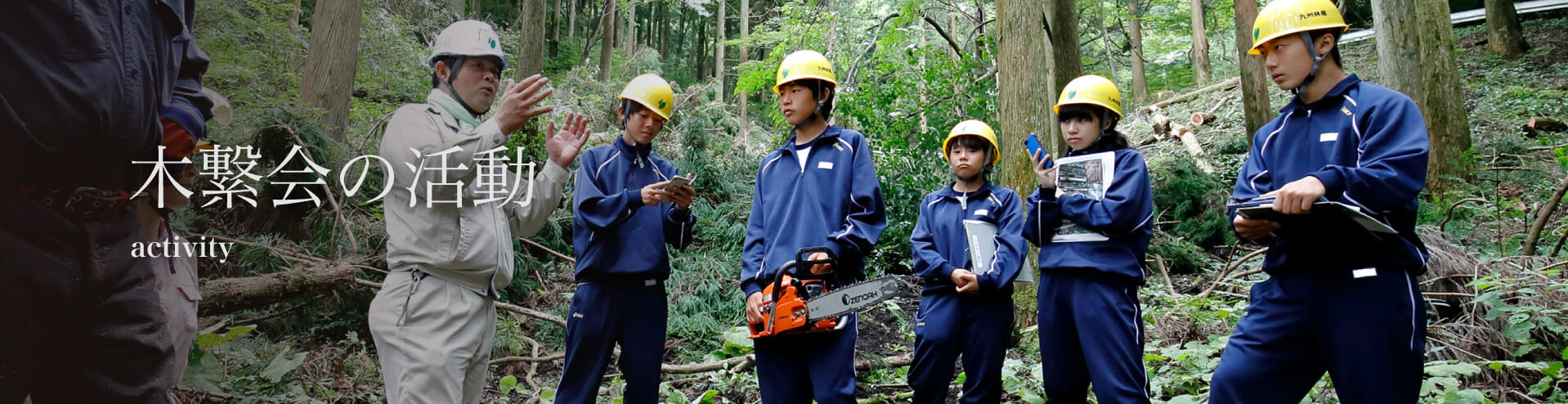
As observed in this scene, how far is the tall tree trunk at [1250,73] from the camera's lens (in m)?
8.09

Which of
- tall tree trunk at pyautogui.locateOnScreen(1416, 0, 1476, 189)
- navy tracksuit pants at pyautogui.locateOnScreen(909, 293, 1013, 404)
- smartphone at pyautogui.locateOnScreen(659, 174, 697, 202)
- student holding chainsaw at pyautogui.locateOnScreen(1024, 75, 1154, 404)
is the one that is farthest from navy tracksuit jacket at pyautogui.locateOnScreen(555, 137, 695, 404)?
tall tree trunk at pyautogui.locateOnScreen(1416, 0, 1476, 189)

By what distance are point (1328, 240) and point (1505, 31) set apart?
14.6 metres

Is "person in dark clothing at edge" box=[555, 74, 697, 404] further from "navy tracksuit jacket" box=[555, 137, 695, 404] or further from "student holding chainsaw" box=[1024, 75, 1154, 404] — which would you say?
"student holding chainsaw" box=[1024, 75, 1154, 404]

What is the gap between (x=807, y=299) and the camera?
9.91ft

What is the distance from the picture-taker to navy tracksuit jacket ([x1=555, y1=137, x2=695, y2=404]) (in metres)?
3.60

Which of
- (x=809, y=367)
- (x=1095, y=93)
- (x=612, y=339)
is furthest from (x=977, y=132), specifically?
(x=612, y=339)

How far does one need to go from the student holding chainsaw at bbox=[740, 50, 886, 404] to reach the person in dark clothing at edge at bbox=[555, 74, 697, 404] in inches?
17.8

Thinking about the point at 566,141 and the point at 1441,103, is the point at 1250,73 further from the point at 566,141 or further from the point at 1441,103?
the point at 566,141

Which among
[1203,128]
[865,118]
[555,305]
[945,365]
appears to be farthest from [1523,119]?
[555,305]

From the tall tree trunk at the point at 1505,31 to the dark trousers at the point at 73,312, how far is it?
17.4 m

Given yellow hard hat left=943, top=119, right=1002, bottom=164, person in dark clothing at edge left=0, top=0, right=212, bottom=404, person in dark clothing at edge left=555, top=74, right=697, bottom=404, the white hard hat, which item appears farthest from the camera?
yellow hard hat left=943, top=119, right=1002, bottom=164

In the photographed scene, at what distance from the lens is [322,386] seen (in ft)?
15.3

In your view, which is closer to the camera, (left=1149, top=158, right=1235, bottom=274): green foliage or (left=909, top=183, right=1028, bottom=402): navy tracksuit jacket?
(left=909, top=183, right=1028, bottom=402): navy tracksuit jacket

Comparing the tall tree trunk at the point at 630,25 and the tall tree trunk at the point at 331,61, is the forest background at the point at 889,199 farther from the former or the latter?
the tall tree trunk at the point at 630,25
